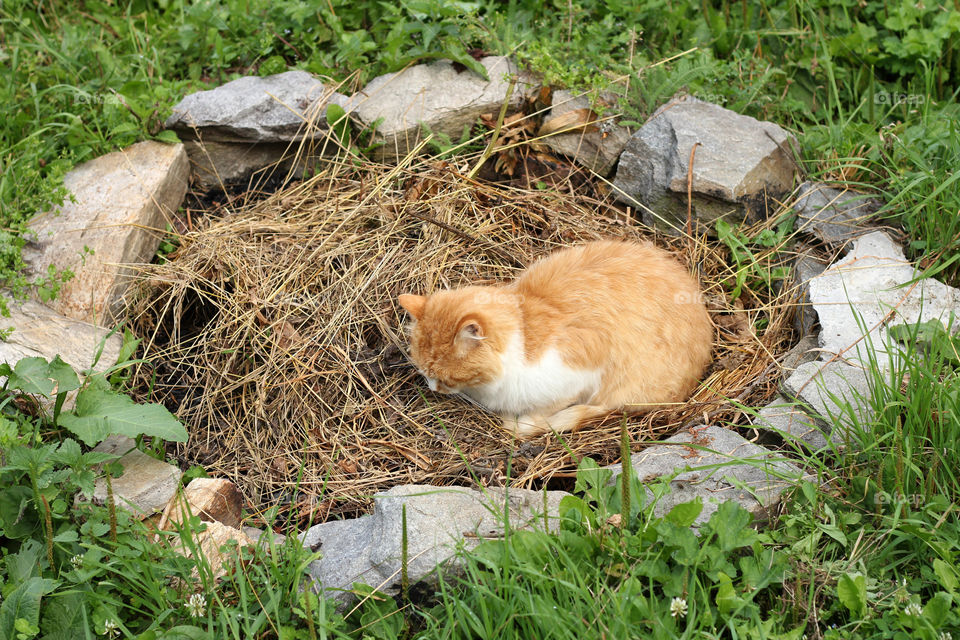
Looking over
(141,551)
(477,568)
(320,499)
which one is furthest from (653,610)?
(141,551)

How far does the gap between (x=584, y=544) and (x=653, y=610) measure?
0.94 feet

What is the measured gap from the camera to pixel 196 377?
358cm

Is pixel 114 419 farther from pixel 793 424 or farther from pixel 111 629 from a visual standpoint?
pixel 793 424

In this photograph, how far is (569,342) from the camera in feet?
10.8

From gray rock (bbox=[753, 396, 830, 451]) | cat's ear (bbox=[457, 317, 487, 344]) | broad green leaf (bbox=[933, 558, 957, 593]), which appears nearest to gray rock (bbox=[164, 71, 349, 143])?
cat's ear (bbox=[457, 317, 487, 344])

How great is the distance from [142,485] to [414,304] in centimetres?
125

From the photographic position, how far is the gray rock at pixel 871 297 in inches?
132

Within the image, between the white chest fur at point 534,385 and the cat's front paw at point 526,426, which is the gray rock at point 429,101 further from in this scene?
the cat's front paw at point 526,426

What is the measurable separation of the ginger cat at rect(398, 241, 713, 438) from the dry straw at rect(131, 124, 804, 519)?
5.3 inches

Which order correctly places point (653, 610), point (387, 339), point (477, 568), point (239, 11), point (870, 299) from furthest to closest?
1. point (239, 11)
2. point (387, 339)
3. point (870, 299)
4. point (477, 568)
5. point (653, 610)

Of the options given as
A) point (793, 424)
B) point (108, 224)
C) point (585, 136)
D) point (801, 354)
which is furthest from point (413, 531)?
point (585, 136)

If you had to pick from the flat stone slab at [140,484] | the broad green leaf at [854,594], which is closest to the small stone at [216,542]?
the flat stone slab at [140,484]

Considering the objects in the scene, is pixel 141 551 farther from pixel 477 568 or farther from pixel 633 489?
pixel 633 489

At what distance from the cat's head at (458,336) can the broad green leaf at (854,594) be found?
149 centimetres
